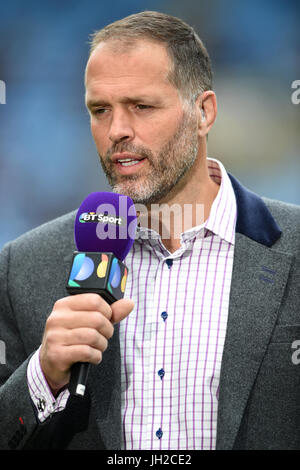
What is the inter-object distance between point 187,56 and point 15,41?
1.80 metres

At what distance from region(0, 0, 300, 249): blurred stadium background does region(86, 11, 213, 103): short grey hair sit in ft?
4.57

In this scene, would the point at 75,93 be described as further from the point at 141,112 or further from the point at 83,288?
the point at 83,288

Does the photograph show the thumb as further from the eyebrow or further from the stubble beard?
the eyebrow

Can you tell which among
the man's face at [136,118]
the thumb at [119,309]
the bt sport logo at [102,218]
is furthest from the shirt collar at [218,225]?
the thumb at [119,309]

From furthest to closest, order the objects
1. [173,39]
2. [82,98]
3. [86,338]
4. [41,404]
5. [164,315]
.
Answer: [82,98]
[173,39]
[164,315]
[41,404]
[86,338]

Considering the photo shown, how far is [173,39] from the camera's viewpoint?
1604 mm

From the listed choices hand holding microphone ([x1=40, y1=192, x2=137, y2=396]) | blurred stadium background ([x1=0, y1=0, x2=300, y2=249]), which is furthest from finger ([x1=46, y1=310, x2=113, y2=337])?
blurred stadium background ([x1=0, y1=0, x2=300, y2=249])

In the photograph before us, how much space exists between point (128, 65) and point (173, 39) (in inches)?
7.8

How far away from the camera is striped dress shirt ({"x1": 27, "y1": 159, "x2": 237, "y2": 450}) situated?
4.49 feet

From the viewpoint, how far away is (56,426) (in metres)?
1.42

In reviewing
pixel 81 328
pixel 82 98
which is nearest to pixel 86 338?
pixel 81 328

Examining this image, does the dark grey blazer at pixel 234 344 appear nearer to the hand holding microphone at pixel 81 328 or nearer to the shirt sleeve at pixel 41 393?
the shirt sleeve at pixel 41 393

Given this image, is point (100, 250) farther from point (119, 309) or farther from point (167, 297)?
point (167, 297)

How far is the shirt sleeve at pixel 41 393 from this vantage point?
3.87 ft
